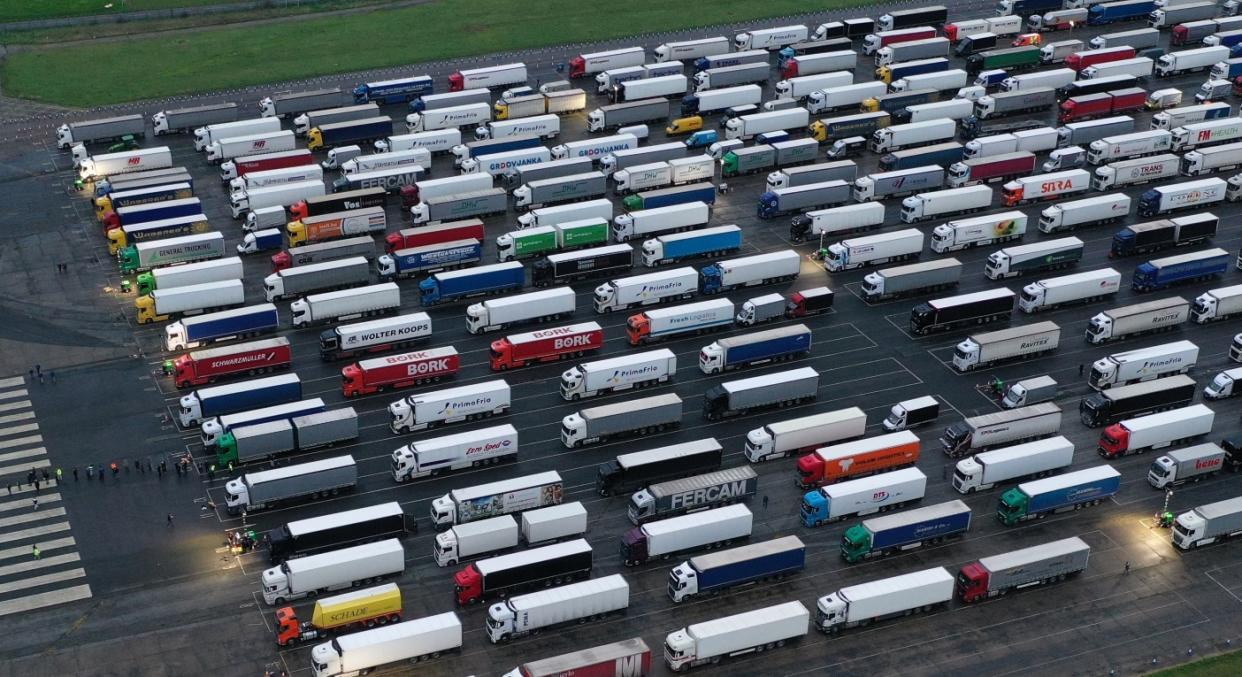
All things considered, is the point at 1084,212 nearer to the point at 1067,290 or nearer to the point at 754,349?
the point at 1067,290

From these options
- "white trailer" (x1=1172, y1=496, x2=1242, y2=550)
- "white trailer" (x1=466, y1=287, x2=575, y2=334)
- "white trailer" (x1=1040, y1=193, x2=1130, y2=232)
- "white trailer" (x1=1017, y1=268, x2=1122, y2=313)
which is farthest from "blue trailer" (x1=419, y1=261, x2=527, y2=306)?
"white trailer" (x1=1172, y1=496, x2=1242, y2=550)

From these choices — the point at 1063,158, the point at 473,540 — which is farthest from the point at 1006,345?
the point at 473,540

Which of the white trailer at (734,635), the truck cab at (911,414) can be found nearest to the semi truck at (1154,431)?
the truck cab at (911,414)

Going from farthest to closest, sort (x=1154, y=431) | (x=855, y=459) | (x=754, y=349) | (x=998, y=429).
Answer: (x=754, y=349), (x=1154, y=431), (x=998, y=429), (x=855, y=459)

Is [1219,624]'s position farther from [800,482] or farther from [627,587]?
[627,587]

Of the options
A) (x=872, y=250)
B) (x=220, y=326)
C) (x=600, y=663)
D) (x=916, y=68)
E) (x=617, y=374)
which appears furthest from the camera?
(x=916, y=68)

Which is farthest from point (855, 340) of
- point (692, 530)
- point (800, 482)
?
point (692, 530)

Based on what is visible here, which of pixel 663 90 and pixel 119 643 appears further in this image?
pixel 663 90
